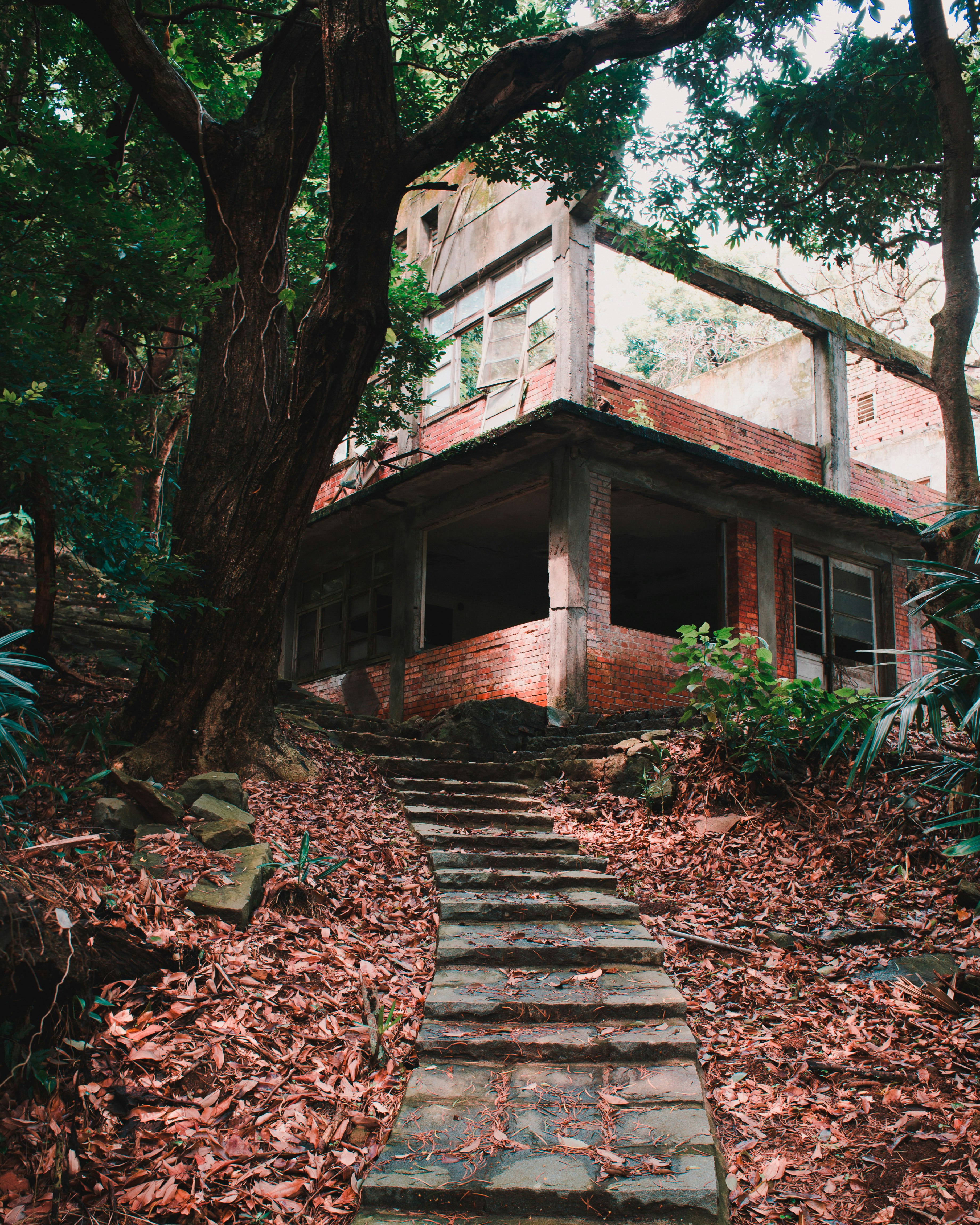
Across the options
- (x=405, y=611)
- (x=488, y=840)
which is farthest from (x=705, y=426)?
(x=488, y=840)

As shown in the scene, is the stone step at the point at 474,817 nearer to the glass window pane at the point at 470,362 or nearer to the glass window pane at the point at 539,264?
the glass window pane at the point at 470,362

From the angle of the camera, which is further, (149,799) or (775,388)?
(775,388)

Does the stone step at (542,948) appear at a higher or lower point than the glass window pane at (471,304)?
lower

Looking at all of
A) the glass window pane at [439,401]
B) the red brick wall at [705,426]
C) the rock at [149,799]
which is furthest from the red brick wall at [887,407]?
the rock at [149,799]

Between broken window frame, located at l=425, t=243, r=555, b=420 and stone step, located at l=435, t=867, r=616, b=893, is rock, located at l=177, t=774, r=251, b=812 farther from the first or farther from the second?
broken window frame, located at l=425, t=243, r=555, b=420

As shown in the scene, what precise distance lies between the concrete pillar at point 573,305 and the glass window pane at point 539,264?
0.45ft

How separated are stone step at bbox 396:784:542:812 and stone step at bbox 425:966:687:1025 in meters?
2.47

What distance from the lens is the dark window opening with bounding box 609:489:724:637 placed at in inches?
450

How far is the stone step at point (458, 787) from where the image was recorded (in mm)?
6910

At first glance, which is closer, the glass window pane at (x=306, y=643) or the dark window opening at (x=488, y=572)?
the dark window opening at (x=488, y=572)

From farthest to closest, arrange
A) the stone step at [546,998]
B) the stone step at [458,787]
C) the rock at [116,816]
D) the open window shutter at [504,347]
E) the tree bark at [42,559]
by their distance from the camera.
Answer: the open window shutter at [504,347] < the stone step at [458,787] < the tree bark at [42,559] < the rock at [116,816] < the stone step at [546,998]

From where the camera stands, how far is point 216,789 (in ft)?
17.0

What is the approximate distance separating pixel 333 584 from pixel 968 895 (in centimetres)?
986

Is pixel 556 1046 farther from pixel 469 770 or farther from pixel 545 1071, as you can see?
pixel 469 770
